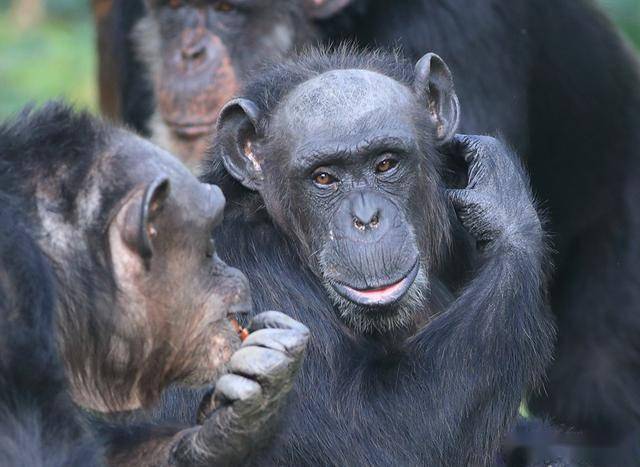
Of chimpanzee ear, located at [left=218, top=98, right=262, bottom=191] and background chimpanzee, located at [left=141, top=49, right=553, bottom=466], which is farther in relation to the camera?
chimpanzee ear, located at [left=218, top=98, right=262, bottom=191]

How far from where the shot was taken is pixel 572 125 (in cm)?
767

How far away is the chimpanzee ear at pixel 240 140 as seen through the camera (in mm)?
5121

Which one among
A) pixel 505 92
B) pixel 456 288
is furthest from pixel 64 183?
pixel 505 92

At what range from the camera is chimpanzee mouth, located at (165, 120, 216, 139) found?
7133 mm

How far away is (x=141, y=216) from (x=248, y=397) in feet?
1.91

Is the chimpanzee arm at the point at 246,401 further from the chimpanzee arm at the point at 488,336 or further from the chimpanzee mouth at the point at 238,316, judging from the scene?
the chimpanzee arm at the point at 488,336

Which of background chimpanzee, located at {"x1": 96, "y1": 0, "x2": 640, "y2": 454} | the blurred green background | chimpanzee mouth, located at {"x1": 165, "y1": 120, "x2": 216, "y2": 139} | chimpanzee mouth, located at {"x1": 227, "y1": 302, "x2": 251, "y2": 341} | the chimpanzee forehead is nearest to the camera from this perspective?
chimpanzee mouth, located at {"x1": 227, "y1": 302, "x2": 251, "y2": 341}

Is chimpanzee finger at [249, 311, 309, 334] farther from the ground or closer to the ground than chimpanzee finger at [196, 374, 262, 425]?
farther from the ground

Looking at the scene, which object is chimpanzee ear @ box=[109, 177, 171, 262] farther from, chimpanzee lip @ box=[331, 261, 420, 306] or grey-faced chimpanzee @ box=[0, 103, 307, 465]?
chimpanzee lip @ box=[331, 261, 420, 306]

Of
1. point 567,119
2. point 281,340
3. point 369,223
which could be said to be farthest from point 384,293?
point 567,119

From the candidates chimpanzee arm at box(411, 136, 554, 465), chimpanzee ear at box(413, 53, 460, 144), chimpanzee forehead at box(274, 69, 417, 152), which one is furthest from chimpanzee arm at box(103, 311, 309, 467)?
chimpanzee ear at box(413, 53, 460, 144)

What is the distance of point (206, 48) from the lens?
7.28m

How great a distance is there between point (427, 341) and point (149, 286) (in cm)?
124

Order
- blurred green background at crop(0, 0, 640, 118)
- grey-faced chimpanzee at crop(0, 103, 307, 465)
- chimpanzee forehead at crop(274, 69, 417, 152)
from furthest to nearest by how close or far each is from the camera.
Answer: blurred green background at crop(0, 0, 640, 118) → chimpanzee forehead at crop(274, 69, 417, 152) → grey-faced chimpanzee at crop(0, 103, 307, 465)
